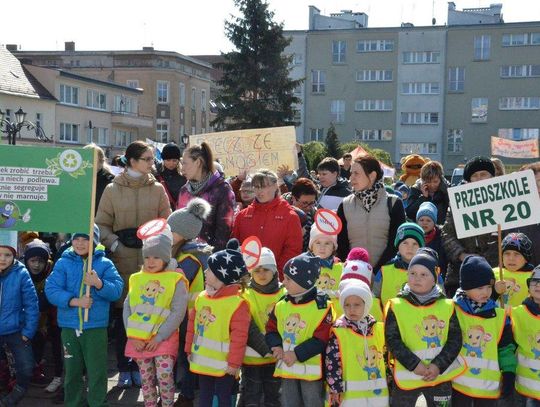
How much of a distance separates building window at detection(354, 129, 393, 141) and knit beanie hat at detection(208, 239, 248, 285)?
166ft

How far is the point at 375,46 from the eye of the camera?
2163 inches

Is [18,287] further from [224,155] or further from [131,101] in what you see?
[131,101]

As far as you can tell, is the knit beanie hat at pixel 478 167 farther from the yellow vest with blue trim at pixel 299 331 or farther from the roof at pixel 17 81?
the roof at pixel 17 81

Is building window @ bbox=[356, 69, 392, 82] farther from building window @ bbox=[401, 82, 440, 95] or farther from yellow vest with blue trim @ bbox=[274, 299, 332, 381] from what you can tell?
yellow vest with blue trim @ bbox=[274, 299, 332, 381]

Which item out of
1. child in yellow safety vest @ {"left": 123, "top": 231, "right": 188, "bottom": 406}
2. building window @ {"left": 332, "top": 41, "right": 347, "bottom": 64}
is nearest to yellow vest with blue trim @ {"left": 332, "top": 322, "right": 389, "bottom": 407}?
child in yellow safety vest @ {"left": 123, "top": 231, "right": 188, "bottom": 406}

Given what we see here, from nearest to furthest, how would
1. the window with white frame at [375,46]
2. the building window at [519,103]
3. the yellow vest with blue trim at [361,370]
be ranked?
the yellow vest with blue trim at [361,370]
the building window at [519,103]
the window with white frame at [375,46]

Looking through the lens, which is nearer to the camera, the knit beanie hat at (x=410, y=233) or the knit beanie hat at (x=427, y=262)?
the knit beanie hat at (x=427, y=262)

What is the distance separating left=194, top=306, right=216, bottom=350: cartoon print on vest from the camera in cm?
499

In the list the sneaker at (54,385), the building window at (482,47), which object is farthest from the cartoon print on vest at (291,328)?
the building window at (482,47)

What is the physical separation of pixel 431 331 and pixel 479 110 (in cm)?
5150

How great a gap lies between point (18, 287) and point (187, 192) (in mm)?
1703

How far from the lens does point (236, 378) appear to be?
512cm

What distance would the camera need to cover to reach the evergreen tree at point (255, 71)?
40.5 m

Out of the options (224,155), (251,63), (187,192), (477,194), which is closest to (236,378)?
(187,192)
